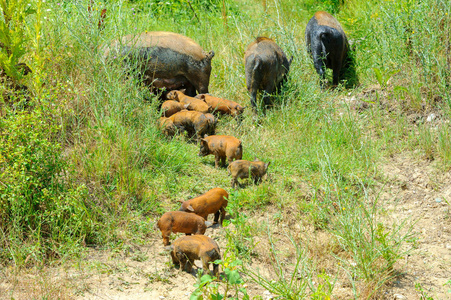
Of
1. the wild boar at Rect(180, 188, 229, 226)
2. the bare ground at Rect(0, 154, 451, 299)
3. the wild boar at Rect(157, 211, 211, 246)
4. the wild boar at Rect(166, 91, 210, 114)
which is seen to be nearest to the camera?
the bare ground at Rect(0, 154, 451, 299)

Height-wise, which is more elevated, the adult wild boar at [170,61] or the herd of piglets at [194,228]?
the adult wild boar at [170,61]

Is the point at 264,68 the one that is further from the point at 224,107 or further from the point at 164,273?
the point at 164,273

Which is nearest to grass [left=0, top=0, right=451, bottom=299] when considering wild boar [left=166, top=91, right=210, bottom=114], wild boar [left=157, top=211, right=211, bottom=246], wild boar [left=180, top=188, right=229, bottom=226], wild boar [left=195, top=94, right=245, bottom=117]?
wild boar [left=180, top=188, right=229, bottom=226]

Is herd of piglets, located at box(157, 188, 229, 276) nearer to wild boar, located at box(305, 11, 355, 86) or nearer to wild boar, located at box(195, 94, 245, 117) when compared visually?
wild boar, located at box(195, 94, 245, 117)

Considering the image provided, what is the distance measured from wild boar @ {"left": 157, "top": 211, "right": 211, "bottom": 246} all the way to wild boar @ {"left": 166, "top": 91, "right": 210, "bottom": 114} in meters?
2.72

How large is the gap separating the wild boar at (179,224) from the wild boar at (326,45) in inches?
180

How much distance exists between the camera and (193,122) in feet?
22.6

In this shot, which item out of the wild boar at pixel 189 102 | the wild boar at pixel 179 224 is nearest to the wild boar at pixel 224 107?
the wild boar at pixel 189 102

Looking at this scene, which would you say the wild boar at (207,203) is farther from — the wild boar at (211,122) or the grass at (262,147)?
the wild boar at (211,122)

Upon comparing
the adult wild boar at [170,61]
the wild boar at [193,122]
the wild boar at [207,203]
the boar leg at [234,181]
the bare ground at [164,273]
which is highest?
the adult wild boar at [170,61]

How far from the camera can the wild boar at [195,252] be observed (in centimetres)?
414

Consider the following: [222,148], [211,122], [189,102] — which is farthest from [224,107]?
[222,148]

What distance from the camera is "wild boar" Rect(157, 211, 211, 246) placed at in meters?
4.71

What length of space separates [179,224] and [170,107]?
2919 mm
